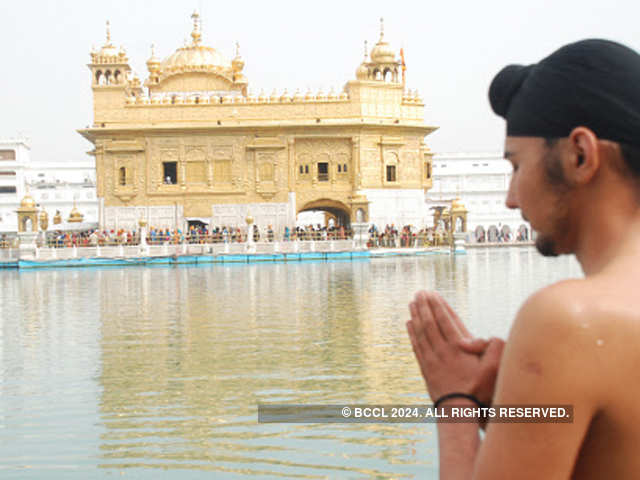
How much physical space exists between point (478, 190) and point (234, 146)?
2745 cm

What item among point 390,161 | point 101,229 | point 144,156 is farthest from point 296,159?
point 101,229

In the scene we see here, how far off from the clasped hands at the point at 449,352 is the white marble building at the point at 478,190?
56.2m

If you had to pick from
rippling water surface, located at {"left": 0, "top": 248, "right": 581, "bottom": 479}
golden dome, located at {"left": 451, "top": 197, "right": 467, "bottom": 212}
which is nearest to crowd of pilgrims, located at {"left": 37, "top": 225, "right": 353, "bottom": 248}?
golden dome, located at {"left": 451, "top": 197, "right": 467, "bottom": 212}

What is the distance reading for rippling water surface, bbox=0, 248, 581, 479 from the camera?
4043 mm

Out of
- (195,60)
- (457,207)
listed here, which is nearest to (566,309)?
(457,207)

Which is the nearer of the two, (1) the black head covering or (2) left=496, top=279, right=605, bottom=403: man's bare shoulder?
(2) left=496, top=279, right=605, bottom=403: man's bare shoulder

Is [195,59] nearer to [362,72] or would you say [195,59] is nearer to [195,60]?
[195,60]

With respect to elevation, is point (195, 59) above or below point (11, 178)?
above

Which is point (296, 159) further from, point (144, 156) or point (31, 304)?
point (31, 304)

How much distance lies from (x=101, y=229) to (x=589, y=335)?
3621 cm

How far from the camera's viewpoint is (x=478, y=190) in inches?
2331

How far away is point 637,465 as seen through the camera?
45.5 inches

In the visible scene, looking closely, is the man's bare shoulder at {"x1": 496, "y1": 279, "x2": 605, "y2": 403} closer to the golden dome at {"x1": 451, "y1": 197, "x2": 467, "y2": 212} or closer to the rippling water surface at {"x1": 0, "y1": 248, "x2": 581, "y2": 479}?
the rippling water surface at {"x1": 0, "y1": 248, "x2": 581, "y2": 479}

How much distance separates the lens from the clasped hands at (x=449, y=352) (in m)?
Answer: 1.31
